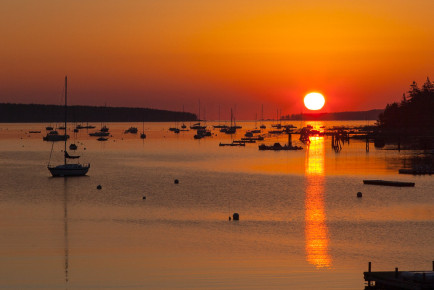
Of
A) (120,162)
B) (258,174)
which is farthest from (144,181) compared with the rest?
(120,162)

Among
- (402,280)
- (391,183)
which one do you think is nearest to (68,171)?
(391,183)

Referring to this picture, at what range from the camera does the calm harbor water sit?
4556 centimetres

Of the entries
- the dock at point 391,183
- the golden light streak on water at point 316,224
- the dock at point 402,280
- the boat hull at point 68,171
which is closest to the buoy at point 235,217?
the golden light streak on water at point 316,224

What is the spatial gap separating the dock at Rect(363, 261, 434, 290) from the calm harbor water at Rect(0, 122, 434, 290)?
208 inches

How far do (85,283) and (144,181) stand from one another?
223 feet

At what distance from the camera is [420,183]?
104 m

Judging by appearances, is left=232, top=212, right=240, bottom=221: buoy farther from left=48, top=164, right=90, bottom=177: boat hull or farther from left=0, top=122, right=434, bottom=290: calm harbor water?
left=48, top=164, right=90, bottom=177: boat hull

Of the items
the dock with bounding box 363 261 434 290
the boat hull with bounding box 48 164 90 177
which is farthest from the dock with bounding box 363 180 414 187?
the dock with bounding box 363 261 434 290

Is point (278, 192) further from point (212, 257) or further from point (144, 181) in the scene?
point (212, 257)

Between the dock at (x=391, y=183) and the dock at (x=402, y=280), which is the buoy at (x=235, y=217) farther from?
the dock at (x=391, y=183)

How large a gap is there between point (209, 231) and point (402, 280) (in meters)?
27.3

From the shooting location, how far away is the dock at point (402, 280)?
35062 millimetres

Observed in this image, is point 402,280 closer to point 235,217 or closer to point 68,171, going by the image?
point 235,217

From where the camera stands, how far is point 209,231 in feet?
203
